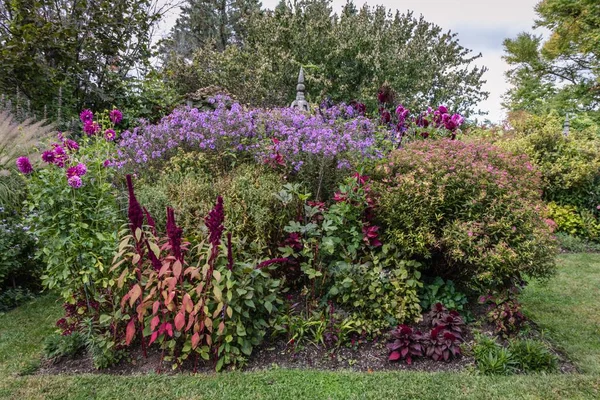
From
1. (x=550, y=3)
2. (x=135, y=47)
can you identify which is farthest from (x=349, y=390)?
(x=550, y=3)

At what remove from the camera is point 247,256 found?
9.27 ft

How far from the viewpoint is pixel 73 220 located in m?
2.70

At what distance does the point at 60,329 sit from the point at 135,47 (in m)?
6.59

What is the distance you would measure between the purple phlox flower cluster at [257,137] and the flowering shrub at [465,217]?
0.65m

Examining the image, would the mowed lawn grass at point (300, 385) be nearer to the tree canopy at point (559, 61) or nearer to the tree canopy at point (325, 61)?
the tree canopy at point (325, 61)

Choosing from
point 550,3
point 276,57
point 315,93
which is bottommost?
point 315,93

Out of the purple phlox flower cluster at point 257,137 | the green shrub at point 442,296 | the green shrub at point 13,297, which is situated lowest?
the green shrub at point 13,297

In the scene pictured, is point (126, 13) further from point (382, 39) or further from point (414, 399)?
point (414, 399)

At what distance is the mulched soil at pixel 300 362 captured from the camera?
8.54ft

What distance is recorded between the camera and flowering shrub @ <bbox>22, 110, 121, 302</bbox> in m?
2.66

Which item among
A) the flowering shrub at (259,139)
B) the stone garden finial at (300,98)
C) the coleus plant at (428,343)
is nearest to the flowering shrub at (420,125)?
the flowering shrub at (259,139)

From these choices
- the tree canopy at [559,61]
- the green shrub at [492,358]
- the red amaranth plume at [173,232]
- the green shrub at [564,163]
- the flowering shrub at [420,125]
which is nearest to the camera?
the red amaranth plume at [173,232]

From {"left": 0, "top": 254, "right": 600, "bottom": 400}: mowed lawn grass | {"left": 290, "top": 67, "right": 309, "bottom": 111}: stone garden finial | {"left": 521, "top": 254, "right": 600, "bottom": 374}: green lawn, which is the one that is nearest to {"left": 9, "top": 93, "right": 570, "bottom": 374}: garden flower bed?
{"left": 0, "top": 254, "right": 600, "bottom": 400}: mowed lawn grass

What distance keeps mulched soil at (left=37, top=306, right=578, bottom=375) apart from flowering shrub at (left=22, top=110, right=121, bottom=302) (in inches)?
19.0
